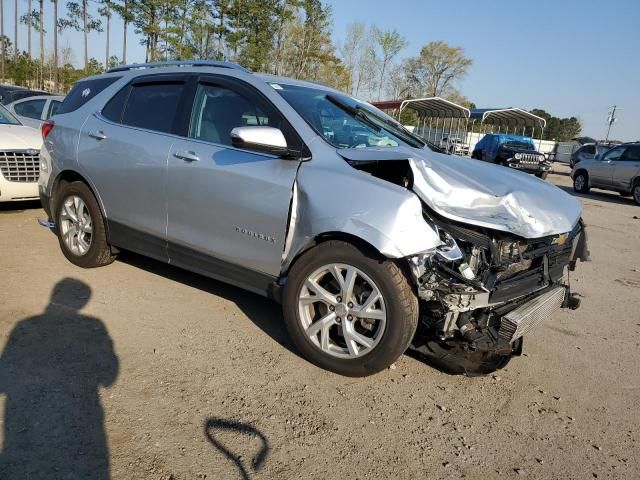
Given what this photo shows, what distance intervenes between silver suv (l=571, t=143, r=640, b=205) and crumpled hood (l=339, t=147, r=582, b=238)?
14978mm

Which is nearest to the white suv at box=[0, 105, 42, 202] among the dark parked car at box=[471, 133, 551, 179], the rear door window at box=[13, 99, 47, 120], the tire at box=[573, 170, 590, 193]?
the rear door window at box=[13, 99, 47, 120]

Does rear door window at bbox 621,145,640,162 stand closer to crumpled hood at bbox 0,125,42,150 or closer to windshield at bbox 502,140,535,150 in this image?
windshield at bbox 502,140,535,150

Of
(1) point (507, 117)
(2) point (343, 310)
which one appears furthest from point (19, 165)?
(1) point (507, 117)

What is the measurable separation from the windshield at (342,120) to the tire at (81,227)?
7.08 ft

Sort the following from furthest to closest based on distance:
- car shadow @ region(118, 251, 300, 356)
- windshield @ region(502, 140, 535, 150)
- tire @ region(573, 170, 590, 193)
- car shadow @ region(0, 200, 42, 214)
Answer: windshield @ region(502, 140, 535, 150), tire @ region(573, 170, 590, 193), car shadow @ region(0, 200, 42, 214), car shadow @ region(118, 251, 300, 356)

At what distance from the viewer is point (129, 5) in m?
30.1

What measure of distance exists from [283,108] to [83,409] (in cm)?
224

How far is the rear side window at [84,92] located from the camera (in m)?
4.95

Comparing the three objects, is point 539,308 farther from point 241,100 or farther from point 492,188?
point 241,100

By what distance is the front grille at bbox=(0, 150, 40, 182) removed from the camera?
6676 mm

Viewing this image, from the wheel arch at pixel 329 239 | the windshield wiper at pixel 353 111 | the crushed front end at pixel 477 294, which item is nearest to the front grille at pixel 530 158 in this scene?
the windshield wiper at pixel 353 111

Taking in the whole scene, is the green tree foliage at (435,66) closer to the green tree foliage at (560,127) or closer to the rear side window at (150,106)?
the green tree foliage at (560,127)

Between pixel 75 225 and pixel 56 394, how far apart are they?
2482 mm

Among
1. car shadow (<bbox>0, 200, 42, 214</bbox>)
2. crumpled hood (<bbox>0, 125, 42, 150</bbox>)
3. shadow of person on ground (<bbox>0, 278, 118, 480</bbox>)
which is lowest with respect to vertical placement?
car shadow (<bbox>0, 200, 42, 214</bbox>)
